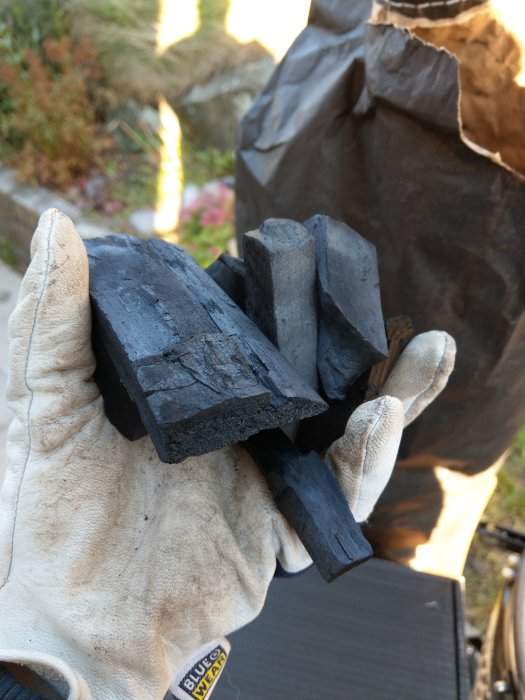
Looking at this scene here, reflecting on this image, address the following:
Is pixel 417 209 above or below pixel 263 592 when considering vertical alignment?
above

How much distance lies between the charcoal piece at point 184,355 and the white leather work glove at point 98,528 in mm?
84

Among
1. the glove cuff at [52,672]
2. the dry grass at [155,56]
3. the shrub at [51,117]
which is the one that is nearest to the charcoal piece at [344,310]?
the glove cuff at [52,672]

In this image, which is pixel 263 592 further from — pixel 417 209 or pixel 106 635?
pixel 417 209

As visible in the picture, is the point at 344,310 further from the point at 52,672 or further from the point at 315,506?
the point at 52,672

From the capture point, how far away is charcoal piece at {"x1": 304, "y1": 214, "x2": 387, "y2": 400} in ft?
3.47

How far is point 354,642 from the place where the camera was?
158 cm

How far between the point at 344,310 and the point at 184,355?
12.5 inches

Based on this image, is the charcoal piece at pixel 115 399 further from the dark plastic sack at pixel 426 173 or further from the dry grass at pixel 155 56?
the dry grass at pixel 155 56

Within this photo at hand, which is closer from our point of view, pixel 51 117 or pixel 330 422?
pixel 330 422

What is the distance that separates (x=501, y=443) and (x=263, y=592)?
3.04 feet

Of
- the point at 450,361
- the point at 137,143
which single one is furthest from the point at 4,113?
the point at 450,361

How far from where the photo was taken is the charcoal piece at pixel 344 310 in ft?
3.47

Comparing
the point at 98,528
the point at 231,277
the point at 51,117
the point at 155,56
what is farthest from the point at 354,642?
the point at 155,56

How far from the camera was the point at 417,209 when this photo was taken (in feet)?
4.43
